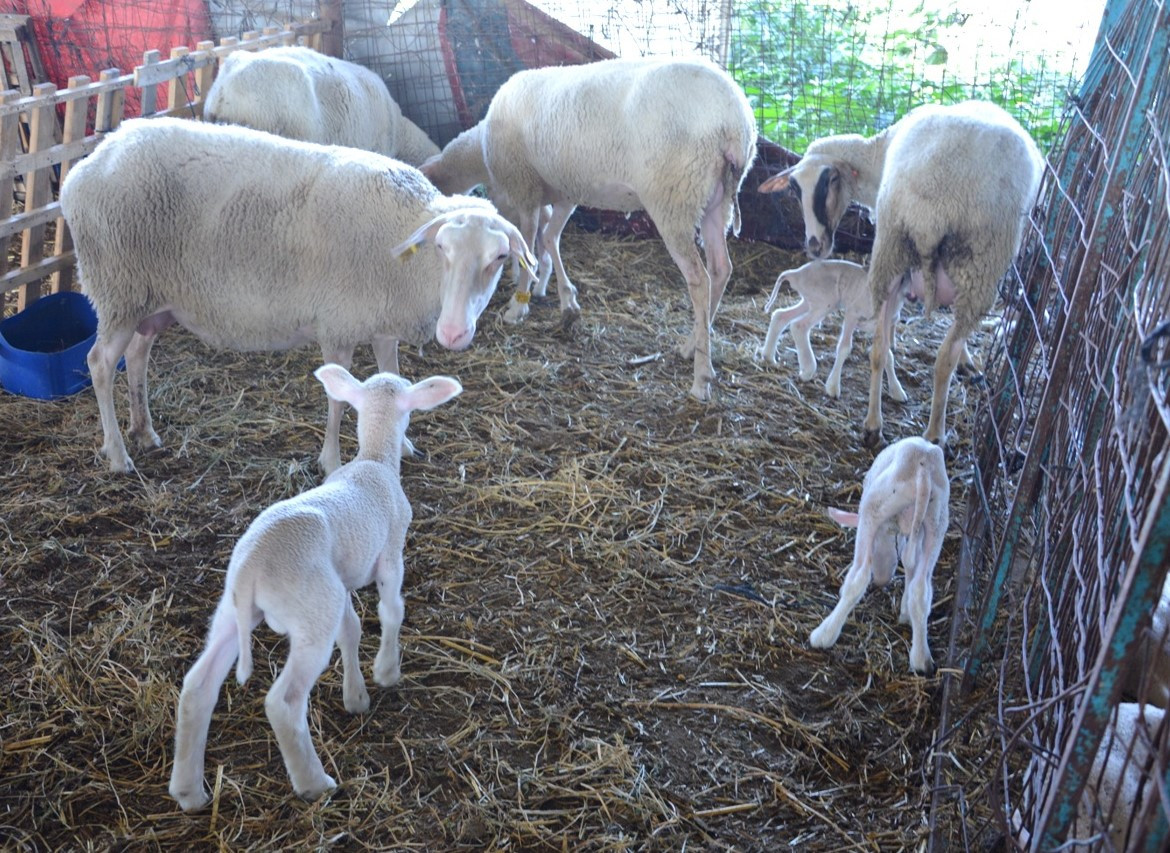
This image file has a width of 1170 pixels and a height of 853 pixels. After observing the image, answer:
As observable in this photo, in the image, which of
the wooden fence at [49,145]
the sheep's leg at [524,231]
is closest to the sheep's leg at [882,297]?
the sheep's leg at [524,231]

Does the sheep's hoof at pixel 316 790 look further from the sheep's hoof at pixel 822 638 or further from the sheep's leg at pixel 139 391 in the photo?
the sheep's leg at pixel 139 391

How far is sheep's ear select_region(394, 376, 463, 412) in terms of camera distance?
3.23m

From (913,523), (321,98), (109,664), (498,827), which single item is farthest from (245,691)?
(321,98)

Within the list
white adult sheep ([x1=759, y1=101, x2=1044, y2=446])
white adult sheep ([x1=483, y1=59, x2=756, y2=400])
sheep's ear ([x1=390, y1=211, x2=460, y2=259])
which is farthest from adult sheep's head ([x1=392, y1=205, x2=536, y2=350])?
white adult sheep ([x1=759, y1=101, x2=1044, y2=446])

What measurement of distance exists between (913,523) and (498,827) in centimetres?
165

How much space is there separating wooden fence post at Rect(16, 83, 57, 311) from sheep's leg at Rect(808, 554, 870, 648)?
456 centimetres

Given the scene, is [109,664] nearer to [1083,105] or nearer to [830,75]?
[1083,105]

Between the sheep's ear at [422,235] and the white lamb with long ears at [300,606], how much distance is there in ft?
4.55

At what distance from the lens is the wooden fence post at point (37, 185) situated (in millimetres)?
5285

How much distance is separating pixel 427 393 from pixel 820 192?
357cm

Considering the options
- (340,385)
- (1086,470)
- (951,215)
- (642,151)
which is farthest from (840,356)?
(1086,470)

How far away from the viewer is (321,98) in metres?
6.59

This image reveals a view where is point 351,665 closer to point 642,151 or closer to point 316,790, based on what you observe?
point 316,790

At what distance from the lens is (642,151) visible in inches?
216
